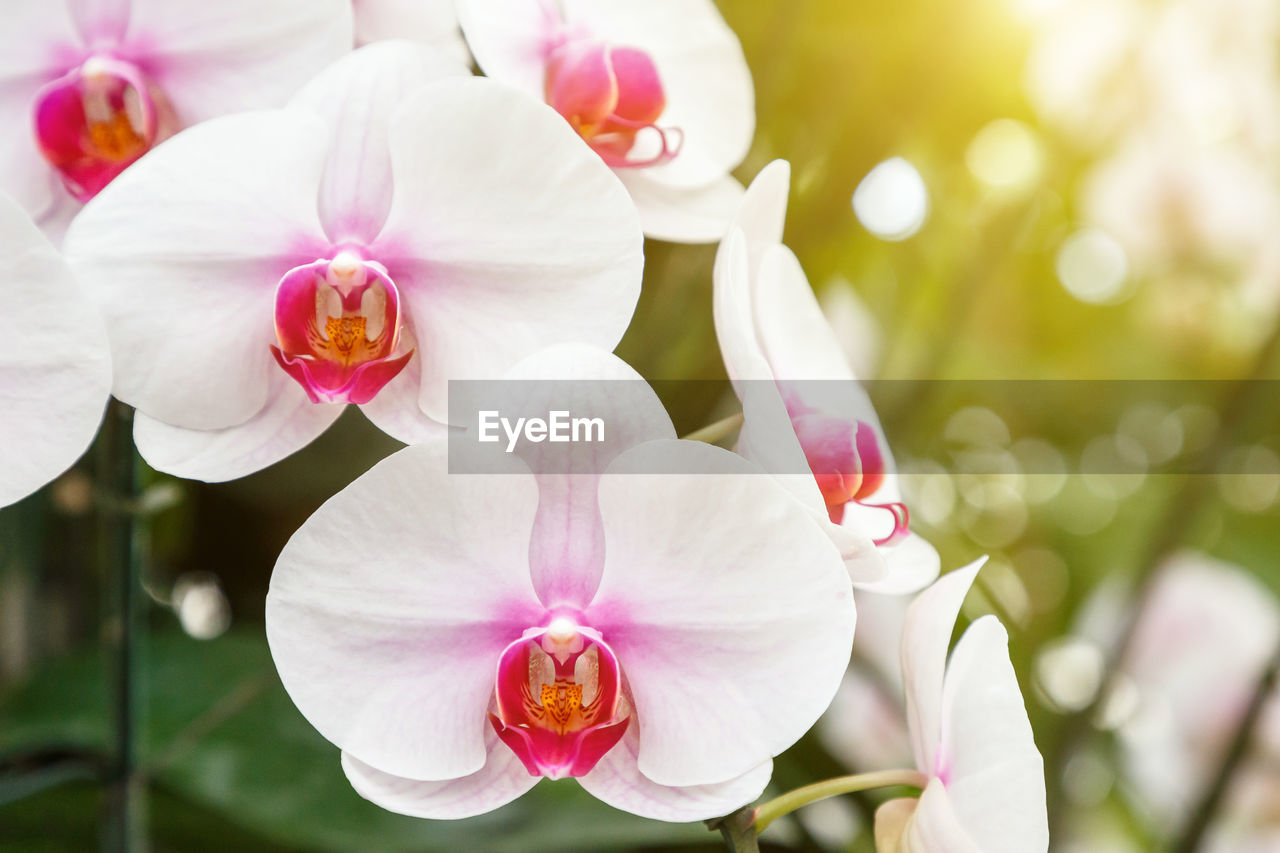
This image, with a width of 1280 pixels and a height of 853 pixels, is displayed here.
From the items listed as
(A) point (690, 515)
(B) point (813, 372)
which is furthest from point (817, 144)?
(A) point (690, 515)

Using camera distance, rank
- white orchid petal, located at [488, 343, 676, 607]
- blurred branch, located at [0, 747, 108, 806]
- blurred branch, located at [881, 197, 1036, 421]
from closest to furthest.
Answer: white orchid petal, located at [488, 343, 676, 607], blurred branch, located at [0, 747, 108, 806], blurred branch, located at [881, 197, 1036, 421]

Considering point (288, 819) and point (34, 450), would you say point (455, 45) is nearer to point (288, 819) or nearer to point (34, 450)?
point (34, 450)

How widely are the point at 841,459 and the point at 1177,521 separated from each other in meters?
0.35

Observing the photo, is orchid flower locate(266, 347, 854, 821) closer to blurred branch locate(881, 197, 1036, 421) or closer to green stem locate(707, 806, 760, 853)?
green stem locate(707, 806, 760, 853)

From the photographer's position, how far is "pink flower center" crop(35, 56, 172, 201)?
1.05ft

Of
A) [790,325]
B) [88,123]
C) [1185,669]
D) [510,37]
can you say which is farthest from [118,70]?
[1185,669]

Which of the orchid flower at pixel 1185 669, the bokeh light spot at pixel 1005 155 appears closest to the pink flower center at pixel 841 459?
the orchid flower at pixel 1185 669

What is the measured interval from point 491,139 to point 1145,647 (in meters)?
0.76

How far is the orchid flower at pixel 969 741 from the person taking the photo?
0.97 ft

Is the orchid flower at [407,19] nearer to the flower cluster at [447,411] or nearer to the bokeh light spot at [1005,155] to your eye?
the flower cluster at [447,411]

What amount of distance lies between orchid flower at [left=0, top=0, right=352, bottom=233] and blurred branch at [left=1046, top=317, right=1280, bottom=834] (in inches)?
19.5

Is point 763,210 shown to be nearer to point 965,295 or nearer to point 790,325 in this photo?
point 790,325

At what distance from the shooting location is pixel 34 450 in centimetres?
29

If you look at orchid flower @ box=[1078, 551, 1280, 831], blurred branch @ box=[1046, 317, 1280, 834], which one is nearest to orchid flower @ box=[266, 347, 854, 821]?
blurred branch @ box=[1046, 317, 1280, 834]
